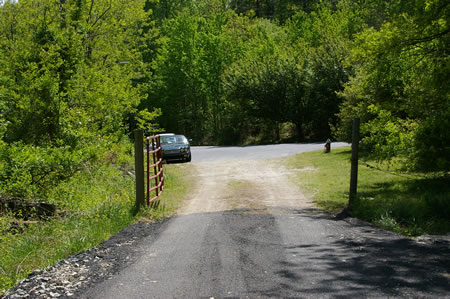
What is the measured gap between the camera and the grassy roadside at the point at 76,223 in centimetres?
684

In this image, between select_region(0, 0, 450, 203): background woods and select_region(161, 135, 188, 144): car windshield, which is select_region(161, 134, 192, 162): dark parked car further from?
select_region(0, 0, 450, 203): background woods

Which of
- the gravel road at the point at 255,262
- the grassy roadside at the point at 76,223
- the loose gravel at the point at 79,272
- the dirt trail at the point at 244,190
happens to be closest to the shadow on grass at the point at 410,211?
the gravel road at the point at 255,262

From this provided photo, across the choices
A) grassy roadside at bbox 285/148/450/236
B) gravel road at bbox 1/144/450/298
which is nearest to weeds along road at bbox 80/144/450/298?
gravel road at bbox 1/144/450/298

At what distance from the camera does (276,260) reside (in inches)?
242

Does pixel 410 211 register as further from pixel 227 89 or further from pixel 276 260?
pixel 227 89

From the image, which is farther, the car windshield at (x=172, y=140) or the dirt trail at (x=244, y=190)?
the car windshield at (x=172, y=140)

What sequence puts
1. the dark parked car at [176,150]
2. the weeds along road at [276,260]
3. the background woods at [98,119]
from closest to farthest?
the weeds along road at [276,260]
the background woods at [98,119]
the dark parked car at [176,150]

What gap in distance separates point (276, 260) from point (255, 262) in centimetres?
30

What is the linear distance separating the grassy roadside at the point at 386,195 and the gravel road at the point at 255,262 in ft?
2.37

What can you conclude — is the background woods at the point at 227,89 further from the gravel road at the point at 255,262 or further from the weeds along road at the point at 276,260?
the gravel road at the point at 255,262

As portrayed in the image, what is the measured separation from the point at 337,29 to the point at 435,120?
4597 cm

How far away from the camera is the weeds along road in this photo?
5.03m

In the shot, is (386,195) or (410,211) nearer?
(410,211)

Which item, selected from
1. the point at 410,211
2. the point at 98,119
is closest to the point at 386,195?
the point at 410,211
